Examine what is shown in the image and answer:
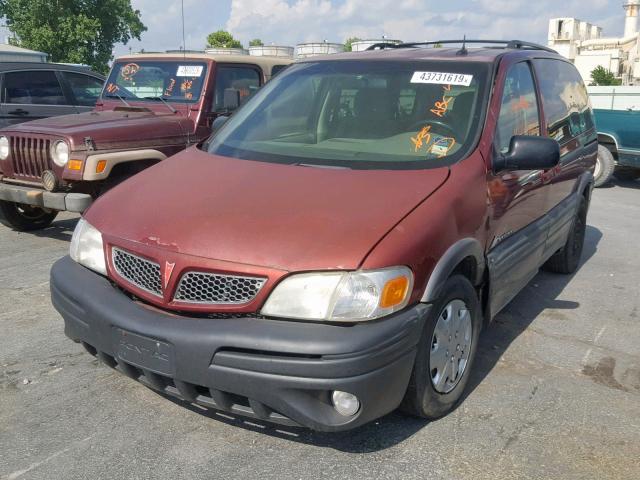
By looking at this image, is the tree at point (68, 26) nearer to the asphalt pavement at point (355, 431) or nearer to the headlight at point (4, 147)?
the headlight at point (4, 147)

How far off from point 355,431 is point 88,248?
1.53m

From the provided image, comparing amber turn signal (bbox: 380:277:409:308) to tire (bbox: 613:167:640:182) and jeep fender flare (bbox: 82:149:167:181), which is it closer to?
jeep fender flare (bbox: 82:149:167:181)

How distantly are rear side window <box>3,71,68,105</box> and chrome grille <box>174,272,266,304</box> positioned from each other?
710 cm

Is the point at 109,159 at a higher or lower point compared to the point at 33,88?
lower

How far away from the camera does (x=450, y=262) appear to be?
285 cm

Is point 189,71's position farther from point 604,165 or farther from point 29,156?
point 604,165

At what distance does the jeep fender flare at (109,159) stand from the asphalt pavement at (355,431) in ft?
5.39

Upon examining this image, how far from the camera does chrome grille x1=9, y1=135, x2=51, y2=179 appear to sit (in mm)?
5848

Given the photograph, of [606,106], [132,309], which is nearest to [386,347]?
[132,309]

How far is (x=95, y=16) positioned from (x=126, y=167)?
113ft

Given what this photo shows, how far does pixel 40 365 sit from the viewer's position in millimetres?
3656

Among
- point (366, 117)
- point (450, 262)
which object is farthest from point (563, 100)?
point (450, 262)

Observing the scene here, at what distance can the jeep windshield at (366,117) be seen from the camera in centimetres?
344

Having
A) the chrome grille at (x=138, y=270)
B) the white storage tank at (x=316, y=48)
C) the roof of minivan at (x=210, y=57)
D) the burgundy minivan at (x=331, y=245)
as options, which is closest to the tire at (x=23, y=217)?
the roof of minivan at (x=210, y=57)
